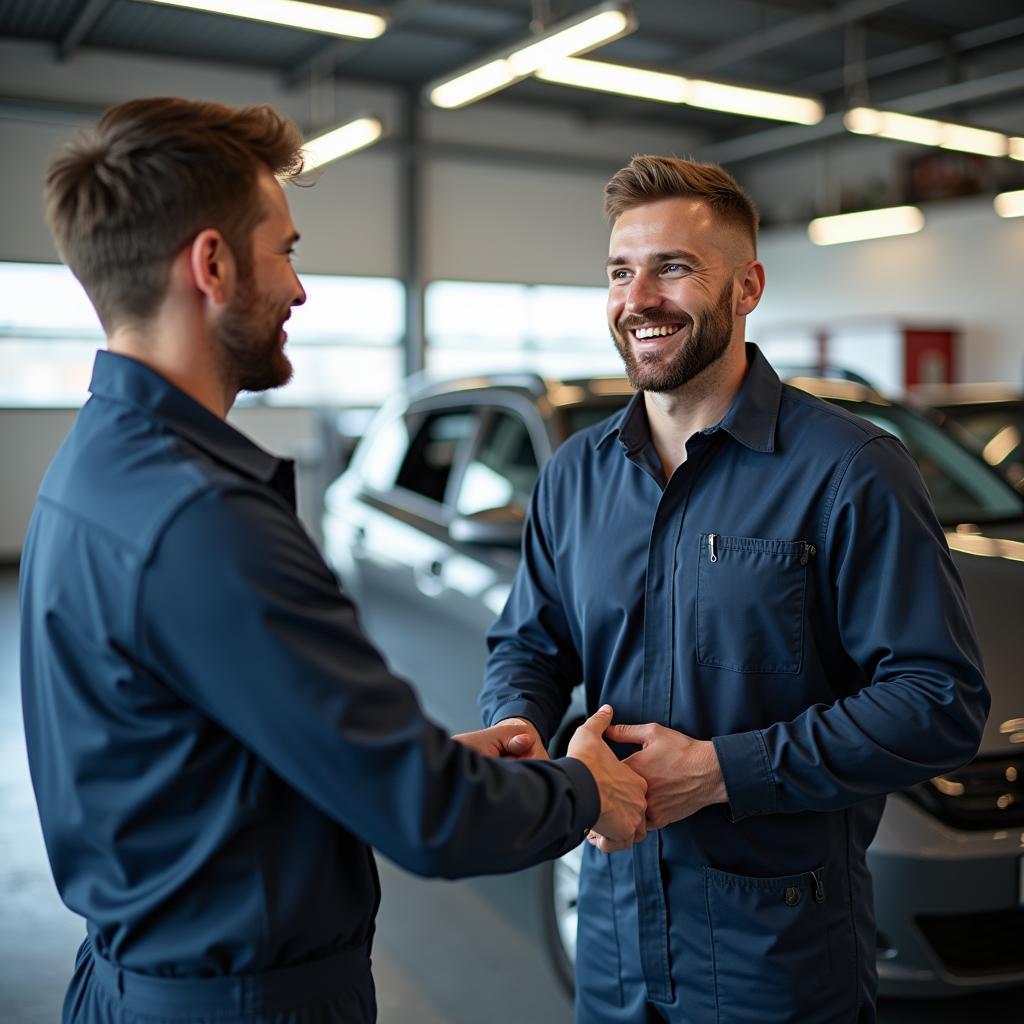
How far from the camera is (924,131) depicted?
8852 millimetres

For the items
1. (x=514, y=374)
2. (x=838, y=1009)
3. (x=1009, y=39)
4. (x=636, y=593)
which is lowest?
(x=838, y=1009)

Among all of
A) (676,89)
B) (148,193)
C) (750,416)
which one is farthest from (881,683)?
(676,89)

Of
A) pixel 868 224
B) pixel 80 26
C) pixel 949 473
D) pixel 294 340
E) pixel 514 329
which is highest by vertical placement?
pixel 80 26

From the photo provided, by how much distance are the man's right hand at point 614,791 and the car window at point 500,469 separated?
1.91 meters

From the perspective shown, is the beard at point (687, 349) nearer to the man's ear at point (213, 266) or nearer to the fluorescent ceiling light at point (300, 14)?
the man's ear at point (213, 266)

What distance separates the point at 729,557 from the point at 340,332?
11.4 m

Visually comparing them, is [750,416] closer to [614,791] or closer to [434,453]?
[614,791]

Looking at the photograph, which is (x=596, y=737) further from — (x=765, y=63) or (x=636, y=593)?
(x=765, y=63)

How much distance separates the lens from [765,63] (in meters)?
11.5

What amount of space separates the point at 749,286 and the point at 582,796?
0.91 meters

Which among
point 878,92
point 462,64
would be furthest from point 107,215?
point 878,92

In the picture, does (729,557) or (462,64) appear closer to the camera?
(729,557)

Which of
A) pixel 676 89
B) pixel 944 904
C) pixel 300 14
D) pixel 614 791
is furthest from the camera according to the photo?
pixel 676 89

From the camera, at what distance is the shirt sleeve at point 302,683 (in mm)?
993
